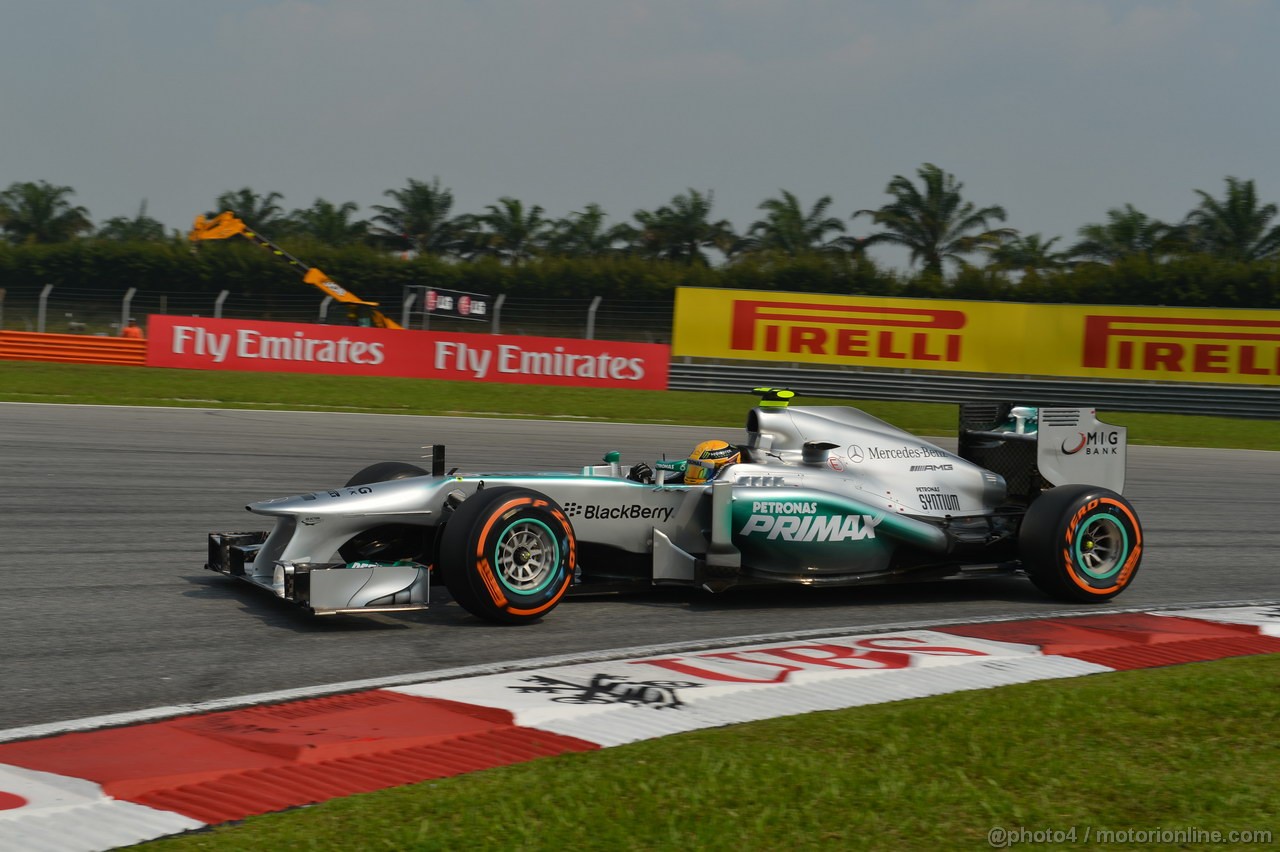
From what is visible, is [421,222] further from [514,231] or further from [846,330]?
[846,330]

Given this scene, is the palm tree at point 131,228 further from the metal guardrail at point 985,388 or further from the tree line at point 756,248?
the metal guardrail at point 985,388

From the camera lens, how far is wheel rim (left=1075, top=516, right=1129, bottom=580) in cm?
779

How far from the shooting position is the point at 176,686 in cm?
514

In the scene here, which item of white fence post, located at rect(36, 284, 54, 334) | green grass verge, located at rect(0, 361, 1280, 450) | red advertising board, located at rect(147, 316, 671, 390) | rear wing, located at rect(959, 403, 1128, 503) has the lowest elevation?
rear wing, located at rect(959, 403, 1128, 503)

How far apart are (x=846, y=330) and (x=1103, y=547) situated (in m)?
21.3

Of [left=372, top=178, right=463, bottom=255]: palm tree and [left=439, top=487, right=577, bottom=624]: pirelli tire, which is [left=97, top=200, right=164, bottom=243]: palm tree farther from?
[left=439, top=487, right=577, bottom=624]: pirelli tire

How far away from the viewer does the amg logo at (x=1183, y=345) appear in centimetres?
2755

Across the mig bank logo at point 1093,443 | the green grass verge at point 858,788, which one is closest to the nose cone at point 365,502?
the green grass verge at point 858,788

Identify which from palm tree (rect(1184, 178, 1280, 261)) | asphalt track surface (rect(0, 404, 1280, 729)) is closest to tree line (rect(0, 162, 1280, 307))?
palm tree (rect(1184, 178, 1280, 261))

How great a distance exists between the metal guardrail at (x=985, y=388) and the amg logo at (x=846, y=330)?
521 mm

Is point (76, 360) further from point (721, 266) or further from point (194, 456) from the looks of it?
point (721, 266)

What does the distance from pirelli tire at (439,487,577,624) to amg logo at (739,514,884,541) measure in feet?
3.92

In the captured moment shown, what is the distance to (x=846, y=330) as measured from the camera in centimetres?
2888

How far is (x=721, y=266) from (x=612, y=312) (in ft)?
43.0
